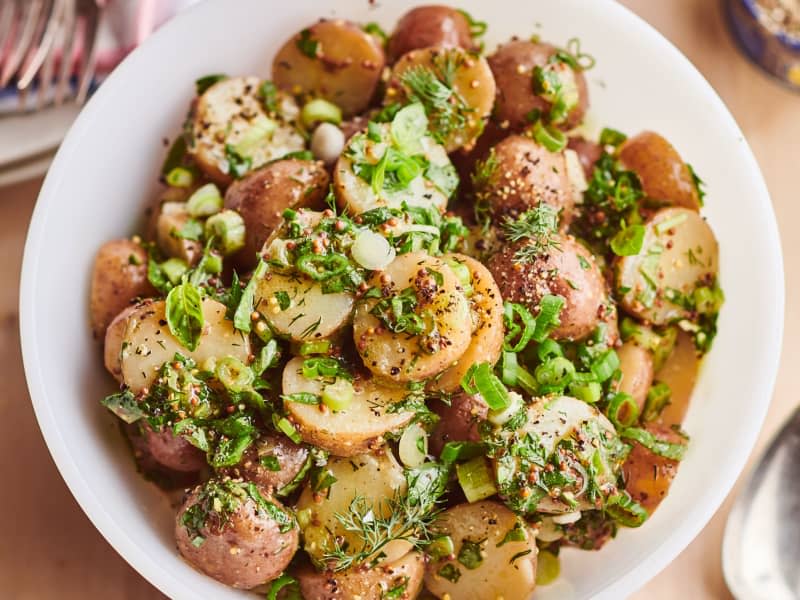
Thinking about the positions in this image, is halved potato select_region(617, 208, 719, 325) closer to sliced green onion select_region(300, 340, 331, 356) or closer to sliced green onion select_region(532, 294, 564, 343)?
sliced green onion select_region(532, 294, 564, 343)

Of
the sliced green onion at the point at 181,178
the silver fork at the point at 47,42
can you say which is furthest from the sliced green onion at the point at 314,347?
the silver fork at the point at 47,42

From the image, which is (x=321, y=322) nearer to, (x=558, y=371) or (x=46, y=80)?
(x=558, y=371)

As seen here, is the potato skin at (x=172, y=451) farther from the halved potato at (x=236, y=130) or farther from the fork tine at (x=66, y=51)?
the fork tine at (x=66, y=51)

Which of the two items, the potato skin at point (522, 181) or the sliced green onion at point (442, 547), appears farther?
the potato skin at point (522, 181)

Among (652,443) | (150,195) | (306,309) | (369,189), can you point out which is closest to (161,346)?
(306,309)

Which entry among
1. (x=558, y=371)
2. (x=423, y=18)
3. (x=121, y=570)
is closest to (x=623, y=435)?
(x=558, y=371)
